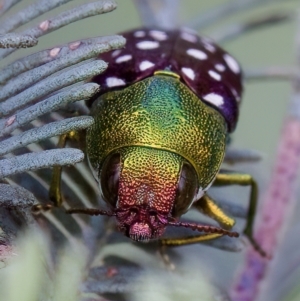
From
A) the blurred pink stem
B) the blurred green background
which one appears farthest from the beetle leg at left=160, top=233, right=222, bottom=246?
the blurred green background

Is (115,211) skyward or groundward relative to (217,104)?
groundward

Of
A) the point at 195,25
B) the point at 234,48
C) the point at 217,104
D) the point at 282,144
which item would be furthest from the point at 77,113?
the point at 234,48

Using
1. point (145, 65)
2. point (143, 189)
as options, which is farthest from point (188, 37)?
point (143, 189)

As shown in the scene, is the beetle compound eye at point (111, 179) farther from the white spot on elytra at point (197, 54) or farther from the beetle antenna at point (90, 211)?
the white spot on elytra at point (197, 54)

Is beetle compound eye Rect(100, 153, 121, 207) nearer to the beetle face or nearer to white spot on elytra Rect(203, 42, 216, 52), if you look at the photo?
the beetle face

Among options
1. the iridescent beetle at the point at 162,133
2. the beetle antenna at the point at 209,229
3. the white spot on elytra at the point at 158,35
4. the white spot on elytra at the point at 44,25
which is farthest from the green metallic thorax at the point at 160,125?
the white spot on elytra at the point at 44,25

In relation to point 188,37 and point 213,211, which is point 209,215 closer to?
point 213,211

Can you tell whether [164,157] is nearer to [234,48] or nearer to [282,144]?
[282,144]
